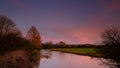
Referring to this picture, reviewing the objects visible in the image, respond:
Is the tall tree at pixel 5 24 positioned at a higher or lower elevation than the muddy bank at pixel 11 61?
higher

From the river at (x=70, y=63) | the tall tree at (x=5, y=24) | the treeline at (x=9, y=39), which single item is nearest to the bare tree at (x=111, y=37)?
the river at (x=70, y=63)

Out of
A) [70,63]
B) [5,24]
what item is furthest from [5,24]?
[70,63]

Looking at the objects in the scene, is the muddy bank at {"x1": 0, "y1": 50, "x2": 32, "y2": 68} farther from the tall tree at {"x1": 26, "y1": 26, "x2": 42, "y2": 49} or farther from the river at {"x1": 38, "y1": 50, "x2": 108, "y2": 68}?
the tall tree at {"x1": 26, "y1": 26, "x2": 42, "y2": 49}

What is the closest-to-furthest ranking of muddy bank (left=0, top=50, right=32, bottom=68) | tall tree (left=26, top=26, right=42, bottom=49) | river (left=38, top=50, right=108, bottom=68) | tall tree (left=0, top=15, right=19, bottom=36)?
muddy bank (left=0, top=50, right=32, bottom=68) < river (left=38, top=50, right=108, bottom=68) < tall tree (left=0, top=15, right=19, bottom=36) < tall tree (left=26, top=26, right=42, bottom=49)

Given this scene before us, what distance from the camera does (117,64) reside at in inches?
425

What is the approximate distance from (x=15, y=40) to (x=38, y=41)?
125 ft

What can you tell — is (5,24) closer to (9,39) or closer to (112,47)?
(9,39)

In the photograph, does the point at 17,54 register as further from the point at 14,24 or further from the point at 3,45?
the point at 14,24

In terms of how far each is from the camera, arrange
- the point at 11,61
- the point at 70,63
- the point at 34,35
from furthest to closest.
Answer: the point at 34,35 → the point at 70,63 → the point at 11,61

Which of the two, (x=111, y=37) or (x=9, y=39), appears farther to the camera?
(x=9, y=39)

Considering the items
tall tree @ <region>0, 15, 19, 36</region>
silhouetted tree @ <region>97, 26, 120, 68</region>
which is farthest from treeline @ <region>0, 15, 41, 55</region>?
silhouetted tree @ <region>97, 26, 120, 68</region>

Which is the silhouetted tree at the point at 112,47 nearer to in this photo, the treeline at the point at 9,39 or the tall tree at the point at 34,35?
the treeline at the point at 9,39

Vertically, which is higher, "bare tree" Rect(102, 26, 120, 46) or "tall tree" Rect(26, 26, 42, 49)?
"tall tree" Rect(26, 26, 42, 49)

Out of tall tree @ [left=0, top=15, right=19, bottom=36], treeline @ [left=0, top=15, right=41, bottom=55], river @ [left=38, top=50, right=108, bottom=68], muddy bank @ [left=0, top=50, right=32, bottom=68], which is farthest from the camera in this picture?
tall tree @ [left=0, top=15, right=19, bottom=36]
